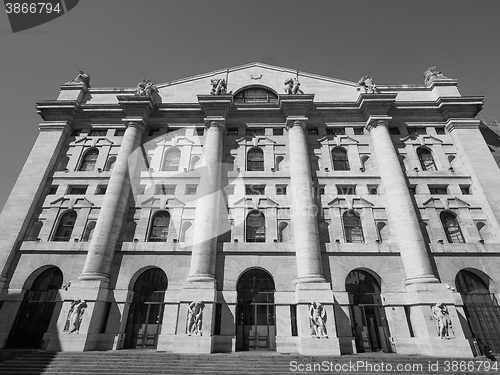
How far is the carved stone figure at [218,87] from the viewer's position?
3061 cm

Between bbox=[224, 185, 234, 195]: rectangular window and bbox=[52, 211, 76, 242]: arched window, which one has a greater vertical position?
bbox=[224, 185, 234, 195]: rectangular window

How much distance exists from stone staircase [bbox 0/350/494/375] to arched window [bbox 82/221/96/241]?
345 inches

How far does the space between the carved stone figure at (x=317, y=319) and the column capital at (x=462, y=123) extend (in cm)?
2291

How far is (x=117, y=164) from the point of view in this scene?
26859mm

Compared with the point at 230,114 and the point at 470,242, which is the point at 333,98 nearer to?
the point at 230,114

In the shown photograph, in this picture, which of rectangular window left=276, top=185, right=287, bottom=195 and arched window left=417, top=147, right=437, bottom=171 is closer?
rectangular window left=276, top=185, right=287, bottom=195

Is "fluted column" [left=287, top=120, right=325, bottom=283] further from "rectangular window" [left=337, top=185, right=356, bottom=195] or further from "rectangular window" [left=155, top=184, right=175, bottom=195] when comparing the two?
"rectangular window" [left=155, top=184, right=175, bottom=195]

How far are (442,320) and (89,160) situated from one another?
33011mm

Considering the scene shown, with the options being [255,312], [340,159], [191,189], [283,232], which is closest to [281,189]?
[283,232]

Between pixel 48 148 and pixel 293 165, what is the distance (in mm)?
24128

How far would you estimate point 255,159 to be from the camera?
29109 millimetres

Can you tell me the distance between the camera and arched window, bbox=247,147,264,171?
2866cm

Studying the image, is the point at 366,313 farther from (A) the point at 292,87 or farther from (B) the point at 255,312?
(A) the point at 292,87

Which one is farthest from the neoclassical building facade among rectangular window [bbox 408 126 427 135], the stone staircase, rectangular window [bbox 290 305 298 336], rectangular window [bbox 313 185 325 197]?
the stone staircase
